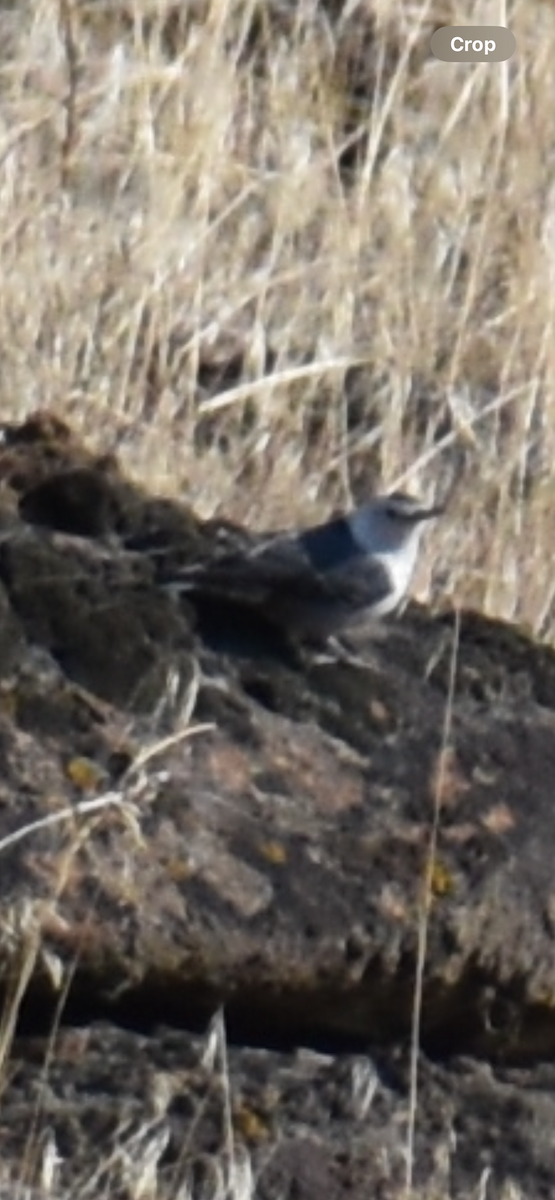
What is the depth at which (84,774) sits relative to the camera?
156 inches

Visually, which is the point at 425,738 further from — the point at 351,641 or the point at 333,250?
the point at 333,250

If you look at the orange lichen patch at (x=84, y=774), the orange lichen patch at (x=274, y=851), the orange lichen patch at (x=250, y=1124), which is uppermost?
the orange lichen patch at (x=84, y=774)

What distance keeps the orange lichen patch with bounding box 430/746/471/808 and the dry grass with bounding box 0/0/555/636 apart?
1.60 m

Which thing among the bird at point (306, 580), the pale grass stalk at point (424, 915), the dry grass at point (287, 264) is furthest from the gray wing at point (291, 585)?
the dry grass at point (287, 264)

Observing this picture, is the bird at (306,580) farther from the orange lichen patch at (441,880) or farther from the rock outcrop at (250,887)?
the orange lichen patch at (441,880)

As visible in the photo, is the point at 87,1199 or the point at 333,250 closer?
the point at 87,1199

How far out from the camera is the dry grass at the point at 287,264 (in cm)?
633

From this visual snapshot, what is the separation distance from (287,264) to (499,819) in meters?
3.01

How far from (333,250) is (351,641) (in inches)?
105

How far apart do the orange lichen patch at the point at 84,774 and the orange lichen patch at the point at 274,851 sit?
235mm

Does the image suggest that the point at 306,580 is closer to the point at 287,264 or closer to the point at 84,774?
the point at 84,774

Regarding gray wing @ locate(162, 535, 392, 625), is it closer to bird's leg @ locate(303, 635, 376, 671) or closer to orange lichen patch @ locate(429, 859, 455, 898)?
bird's leg @ locate(303, 635, 376, 671)

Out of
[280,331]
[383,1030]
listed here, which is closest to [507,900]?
[383,1030]

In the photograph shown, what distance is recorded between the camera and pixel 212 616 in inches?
173
